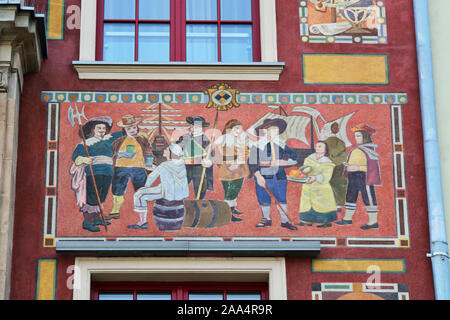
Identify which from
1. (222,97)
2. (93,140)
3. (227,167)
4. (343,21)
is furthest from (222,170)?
(343,21)

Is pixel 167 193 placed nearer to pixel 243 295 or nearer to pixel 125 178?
pixel 125 178

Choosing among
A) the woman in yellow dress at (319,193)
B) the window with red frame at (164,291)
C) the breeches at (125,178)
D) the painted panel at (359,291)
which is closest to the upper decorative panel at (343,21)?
the woman in yellow dress at (319,193)

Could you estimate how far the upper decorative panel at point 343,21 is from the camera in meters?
14.4

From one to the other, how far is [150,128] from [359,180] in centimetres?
227

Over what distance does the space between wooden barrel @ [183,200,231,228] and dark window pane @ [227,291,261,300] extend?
2.35ft

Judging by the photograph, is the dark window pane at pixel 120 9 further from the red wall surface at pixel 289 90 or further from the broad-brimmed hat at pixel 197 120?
the broad-brimmed hat at pixel 197 120

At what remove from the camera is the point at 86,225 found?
13352 mm

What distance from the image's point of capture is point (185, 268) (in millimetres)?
13188

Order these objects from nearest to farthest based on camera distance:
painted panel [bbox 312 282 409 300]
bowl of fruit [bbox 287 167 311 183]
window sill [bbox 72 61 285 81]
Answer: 1. painted panel [bbox 312 282 409 300]
2. bowl of fruit [bbox 287 167 311 183]
3. window sill [bbox 72 61 285 81]

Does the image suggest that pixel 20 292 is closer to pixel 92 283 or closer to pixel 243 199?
pixel 92 283

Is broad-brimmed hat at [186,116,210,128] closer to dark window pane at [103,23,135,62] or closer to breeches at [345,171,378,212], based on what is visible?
dark window pane at [103,23,135,62]

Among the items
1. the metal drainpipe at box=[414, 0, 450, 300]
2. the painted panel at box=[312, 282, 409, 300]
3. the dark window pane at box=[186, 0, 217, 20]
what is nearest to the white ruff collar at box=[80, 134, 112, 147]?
the dark window pane at box=[186, 0, 217, 20]

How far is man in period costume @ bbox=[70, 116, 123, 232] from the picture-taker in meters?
13.4

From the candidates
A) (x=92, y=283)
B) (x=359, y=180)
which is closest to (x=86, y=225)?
(x=92, y=283)
